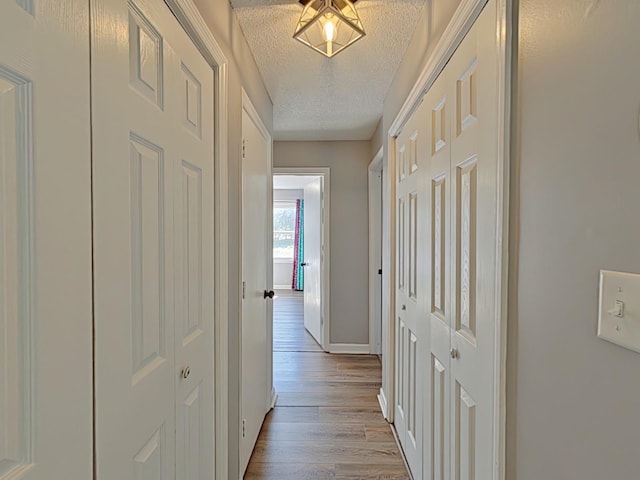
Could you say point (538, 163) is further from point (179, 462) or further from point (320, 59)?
point (320, 59)

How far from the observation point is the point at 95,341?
0.74m

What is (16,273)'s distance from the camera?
0.54 meters

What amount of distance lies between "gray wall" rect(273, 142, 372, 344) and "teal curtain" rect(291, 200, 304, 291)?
4511 mm

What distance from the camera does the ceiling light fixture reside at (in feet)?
5.30

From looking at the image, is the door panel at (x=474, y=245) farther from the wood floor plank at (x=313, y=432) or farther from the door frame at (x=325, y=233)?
the door frame at (x=325, y=233)

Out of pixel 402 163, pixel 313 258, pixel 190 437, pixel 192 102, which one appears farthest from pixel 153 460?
pixel 313 258

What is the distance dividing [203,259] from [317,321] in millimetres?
3383

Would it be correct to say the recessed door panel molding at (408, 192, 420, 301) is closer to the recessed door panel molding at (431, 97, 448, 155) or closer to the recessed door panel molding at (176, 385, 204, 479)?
the recessed door panel molding at (431, 97, 448, 155)

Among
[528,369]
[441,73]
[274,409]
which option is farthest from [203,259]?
[274,409]

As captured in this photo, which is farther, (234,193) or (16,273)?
(234,193)

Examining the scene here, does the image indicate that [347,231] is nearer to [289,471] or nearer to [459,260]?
[289,471]

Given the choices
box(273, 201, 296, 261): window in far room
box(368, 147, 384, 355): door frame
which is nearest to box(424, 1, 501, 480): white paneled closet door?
box(368, 147, 384, 355): door frame

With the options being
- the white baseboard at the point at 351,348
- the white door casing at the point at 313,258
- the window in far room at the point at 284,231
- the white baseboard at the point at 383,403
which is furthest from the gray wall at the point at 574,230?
the window in far room at the point at 284,231

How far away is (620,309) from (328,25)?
1581mm
